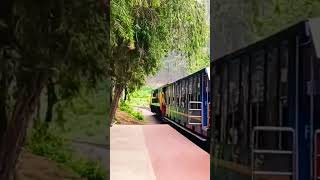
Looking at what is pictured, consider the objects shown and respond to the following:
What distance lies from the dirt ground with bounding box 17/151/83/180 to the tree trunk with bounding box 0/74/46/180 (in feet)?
0.32

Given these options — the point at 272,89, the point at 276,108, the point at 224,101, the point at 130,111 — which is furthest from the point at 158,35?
the point at 130,111

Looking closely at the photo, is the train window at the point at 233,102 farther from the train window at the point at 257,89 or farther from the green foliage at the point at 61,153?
the green foliage at the point at 61,153

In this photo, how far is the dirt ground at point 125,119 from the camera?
38.3 metres

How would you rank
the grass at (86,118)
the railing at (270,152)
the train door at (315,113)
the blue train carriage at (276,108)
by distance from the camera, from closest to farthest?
1. the train door at (315,113)
2. the blue train carriage at (276,108)
3. the railing at (270,152)
4. the grass at (86,118)

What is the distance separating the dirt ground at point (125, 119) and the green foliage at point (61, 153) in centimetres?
2951

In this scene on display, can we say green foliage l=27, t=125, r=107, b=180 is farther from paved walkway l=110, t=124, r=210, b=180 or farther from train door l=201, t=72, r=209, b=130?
Result: train door l=201, t=72, r=209, b=130

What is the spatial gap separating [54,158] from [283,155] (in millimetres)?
2822

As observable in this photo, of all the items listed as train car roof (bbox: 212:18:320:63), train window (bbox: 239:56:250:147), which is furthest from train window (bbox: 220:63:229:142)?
train car roof (bbox: 212:18:320:63)

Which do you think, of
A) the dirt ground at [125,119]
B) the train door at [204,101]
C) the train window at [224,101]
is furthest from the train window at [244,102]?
the dirt ground at [125,119]

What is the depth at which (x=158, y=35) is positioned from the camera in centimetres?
2119

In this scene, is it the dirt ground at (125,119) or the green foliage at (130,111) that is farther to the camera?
the green foliage at (130,111)

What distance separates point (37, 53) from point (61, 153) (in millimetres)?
1233

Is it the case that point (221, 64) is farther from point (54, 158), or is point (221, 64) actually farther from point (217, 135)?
point (54, 158)

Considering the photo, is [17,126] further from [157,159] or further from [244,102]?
[157,159]
